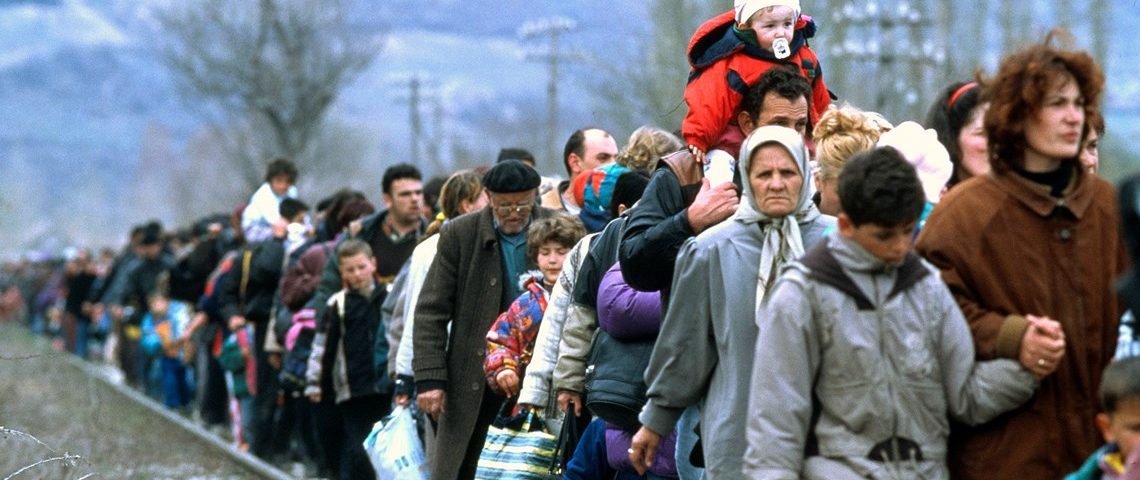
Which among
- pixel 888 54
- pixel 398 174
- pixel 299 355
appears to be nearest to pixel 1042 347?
pixel 398 174

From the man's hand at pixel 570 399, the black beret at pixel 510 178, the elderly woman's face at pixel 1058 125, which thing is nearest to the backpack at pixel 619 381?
the man's hand at pixel 570 399

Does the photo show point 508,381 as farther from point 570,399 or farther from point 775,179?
point 775,179

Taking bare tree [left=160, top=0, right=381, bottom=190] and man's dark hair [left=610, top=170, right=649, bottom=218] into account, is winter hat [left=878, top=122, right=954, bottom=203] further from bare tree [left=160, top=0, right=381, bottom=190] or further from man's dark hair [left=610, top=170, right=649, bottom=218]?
bare tree [left=160, top=0, right=381, bottom=190]

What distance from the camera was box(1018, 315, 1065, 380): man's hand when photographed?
16.7 feet

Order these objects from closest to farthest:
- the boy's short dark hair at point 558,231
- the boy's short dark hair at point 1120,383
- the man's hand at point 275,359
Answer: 1. the boy's short dark hair at point 1120,383
2. the boy's short dark hair at point 558,231
3. the man's hand at point 275,359

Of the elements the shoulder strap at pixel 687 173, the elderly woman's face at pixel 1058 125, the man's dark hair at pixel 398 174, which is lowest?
the man's dark hair at pixel 398 174

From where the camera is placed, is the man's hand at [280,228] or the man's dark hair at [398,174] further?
the man's hand at [280,228]

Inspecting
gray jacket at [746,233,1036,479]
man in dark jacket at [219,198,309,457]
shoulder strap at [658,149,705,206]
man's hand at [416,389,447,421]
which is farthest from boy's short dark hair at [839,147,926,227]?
man in dark jacket at [219,198,309,457]

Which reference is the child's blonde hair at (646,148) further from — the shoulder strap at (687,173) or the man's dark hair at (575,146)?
the shoulder strap at (687,173)

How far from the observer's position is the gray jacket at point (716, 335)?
603cm

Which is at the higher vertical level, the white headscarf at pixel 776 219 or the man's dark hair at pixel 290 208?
the white headscarf at pixel 776 219

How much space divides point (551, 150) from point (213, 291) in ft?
107

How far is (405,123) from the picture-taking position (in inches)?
6747

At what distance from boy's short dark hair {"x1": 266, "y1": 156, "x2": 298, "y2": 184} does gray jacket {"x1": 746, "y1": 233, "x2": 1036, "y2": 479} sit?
11.4 meters
